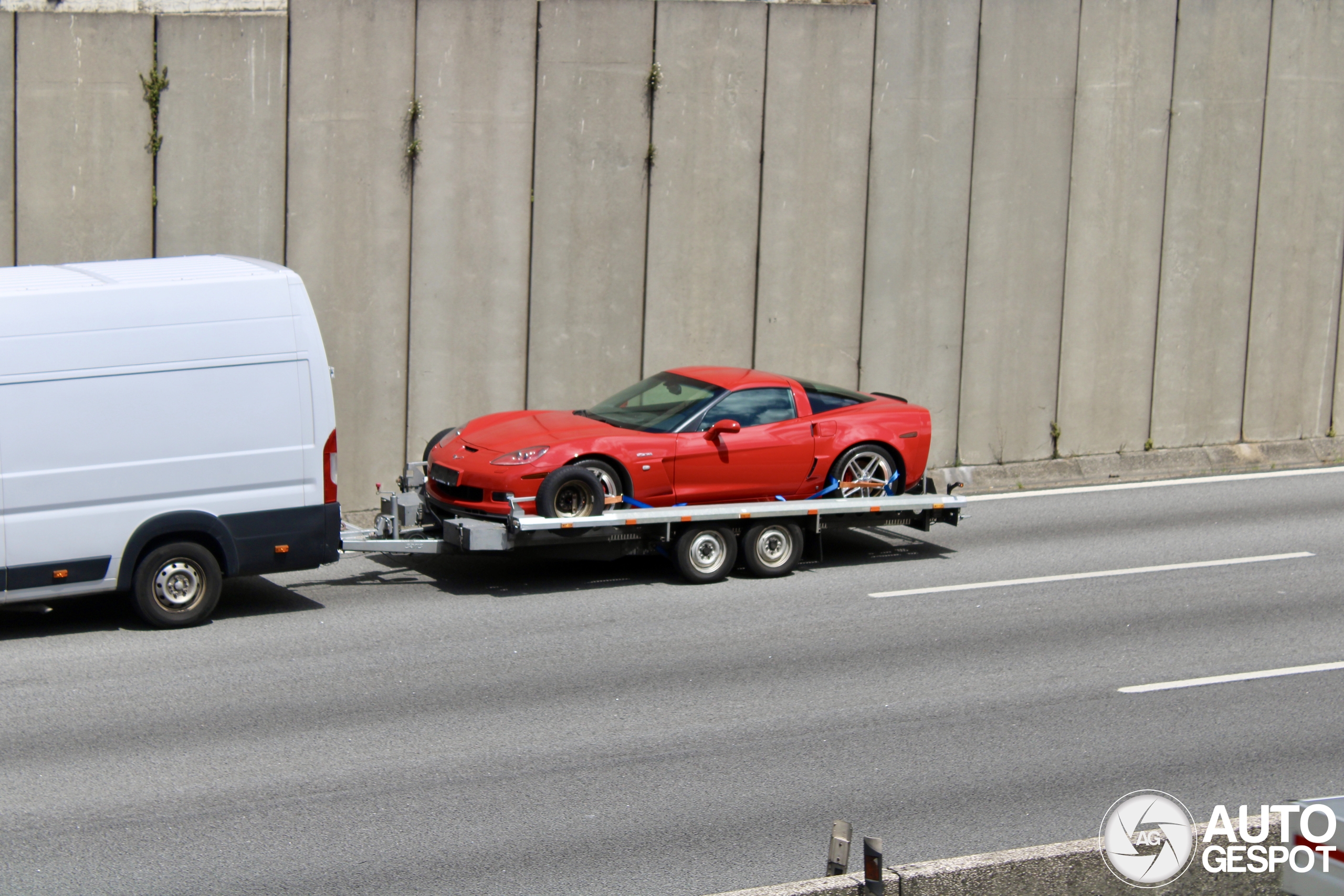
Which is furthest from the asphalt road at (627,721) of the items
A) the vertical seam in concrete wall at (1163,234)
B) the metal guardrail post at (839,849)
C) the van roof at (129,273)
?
the vertical seam in concrete wall at (1163,234)

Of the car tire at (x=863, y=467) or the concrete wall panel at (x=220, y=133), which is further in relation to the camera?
the concrete wall panel at (x=220, y=133)

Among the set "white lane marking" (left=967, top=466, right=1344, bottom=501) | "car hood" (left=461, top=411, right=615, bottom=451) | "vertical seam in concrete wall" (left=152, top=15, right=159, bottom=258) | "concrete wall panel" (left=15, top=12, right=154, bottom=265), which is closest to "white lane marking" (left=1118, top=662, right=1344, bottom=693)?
"car hood" (left=461, top=411, right=615, bottom=451)

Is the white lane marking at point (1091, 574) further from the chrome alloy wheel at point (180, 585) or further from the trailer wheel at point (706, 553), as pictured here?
the chrome alloy wheel at point (180, 585)

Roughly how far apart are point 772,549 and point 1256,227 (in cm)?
905

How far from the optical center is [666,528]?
1170cm

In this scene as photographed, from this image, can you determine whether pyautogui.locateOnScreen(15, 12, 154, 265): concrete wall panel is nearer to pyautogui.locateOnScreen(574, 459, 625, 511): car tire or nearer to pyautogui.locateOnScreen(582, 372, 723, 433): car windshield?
pyautogui.locateOnScreen(582, 372, 723, 433): car windshield

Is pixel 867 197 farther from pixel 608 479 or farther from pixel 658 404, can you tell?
pixel 608 479

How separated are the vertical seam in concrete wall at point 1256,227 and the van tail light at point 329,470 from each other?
11.4 m

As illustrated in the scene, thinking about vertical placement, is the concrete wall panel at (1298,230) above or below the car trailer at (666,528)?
above

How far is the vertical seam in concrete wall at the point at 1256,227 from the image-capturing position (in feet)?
57.4

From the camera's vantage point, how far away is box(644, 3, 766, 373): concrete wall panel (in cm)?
1527

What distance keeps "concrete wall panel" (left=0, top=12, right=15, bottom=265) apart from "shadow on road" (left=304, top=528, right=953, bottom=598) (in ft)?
14.6

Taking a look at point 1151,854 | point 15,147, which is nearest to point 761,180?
point 15,147

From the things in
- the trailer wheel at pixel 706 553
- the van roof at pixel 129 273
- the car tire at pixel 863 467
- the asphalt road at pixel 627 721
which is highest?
the van roof at pixel 129 273
